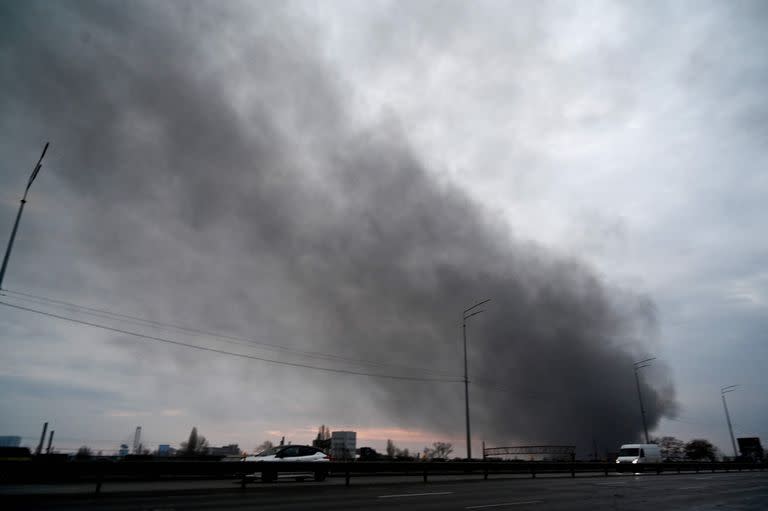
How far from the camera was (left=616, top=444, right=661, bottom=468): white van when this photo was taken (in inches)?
1635

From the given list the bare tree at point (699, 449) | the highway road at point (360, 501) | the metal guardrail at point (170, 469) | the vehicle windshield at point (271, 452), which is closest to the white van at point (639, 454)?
the metal guardrail at point (170, 469)

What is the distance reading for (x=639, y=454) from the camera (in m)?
42.2

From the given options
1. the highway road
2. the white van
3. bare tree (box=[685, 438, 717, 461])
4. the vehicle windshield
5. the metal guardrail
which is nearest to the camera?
the highway road

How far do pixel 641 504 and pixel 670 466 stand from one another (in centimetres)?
3191

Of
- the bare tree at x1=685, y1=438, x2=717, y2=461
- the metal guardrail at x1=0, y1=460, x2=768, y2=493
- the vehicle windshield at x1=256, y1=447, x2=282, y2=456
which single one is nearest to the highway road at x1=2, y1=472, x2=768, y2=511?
the metal guardrail at x1=0, y1=460, x2=768, y2=493

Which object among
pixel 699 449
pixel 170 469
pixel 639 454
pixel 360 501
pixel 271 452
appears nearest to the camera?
pixel 360 501

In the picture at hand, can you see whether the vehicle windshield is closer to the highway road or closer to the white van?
the highway road

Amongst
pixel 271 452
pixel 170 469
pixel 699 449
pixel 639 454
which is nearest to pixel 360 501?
pixel 170 469

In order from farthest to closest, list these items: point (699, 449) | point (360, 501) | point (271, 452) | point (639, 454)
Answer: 1. point (699, 449)
2. point (639, 454)
3. point (271, 452)
4. point (360, 501)

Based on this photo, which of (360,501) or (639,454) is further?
(639,454)

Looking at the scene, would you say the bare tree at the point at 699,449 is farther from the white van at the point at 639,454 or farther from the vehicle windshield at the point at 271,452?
the vehicle windshield at the point at 271,452

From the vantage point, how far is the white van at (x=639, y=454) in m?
41.5

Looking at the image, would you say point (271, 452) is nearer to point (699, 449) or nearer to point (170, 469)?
point (170, 469)

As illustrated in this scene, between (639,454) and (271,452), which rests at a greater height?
(271,452)
